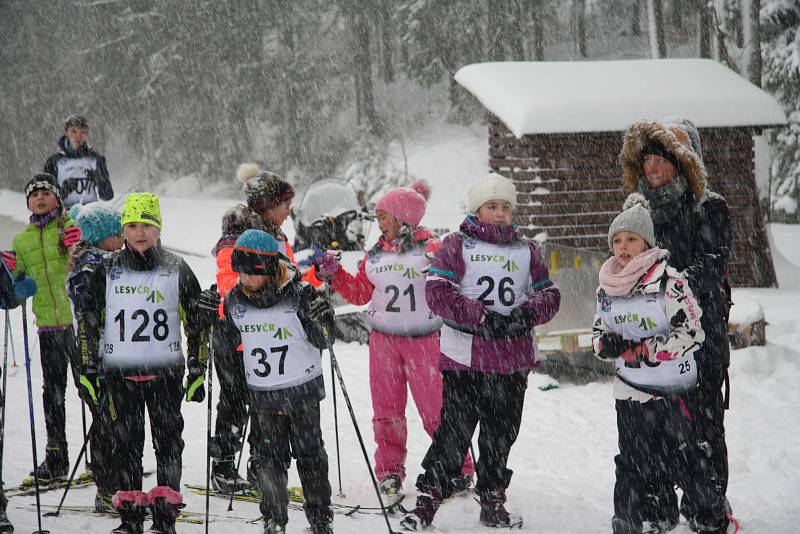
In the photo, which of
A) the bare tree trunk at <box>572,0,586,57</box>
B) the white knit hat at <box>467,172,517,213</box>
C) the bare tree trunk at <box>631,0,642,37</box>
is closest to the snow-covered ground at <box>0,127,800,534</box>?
the white knit hat at <box>467,172,517,213</box>

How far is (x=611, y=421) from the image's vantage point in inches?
297

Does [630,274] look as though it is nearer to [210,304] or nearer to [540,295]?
[540,295]

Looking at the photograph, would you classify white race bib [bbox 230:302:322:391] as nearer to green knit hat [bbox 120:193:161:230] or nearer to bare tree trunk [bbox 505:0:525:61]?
green knit hat [bbox 120:193:161:230]

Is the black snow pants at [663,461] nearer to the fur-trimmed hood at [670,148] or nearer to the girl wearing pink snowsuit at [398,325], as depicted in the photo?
the fur-trimmed hood at [670,148]

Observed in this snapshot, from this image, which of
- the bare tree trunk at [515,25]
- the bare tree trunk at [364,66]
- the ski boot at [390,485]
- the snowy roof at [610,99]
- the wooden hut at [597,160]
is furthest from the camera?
the bare tree trunk at [364,66]

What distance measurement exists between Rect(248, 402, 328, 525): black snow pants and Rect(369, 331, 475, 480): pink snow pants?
1.16 meters

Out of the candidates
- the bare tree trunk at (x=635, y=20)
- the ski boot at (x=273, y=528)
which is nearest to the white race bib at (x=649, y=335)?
the ski boot at (x=273, y=528)

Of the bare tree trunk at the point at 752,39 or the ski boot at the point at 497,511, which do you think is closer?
the ski boot at the point at 497,511

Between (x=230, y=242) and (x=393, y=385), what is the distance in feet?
4.85

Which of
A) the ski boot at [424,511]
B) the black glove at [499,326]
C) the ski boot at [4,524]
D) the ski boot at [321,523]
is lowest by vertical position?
the ski boot at [424,511]

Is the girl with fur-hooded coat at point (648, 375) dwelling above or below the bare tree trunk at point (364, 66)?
below

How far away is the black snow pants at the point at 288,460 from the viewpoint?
4.39 meters

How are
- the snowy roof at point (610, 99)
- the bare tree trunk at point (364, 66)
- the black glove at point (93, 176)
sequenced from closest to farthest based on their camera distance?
the black glove at point (93, 176)
the snowy roof at point (610, 99)
the bare tree trunk at point (364, 66)

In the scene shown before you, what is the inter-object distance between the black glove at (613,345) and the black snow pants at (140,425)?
2356 mm
